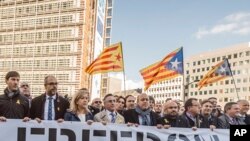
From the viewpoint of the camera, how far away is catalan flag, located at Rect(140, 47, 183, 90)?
15070mm

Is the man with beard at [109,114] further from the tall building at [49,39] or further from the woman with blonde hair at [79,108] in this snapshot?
the tall building at [49,39]

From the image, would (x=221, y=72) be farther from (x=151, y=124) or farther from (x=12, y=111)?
(x=12, y=111)

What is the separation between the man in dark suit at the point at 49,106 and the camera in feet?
23.3

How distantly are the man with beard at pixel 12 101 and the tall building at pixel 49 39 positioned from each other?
59417 mm

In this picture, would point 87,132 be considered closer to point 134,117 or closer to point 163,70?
point 134,117

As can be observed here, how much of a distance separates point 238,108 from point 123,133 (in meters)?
2.99

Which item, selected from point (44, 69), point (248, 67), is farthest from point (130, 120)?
point (248, 67)

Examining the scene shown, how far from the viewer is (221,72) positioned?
19.5 metres

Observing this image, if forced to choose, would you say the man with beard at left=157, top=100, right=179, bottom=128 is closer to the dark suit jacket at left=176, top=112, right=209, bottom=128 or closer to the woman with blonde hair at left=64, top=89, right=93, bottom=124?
the dark suit jacket at left=176, top=112, right=209, bottom=128

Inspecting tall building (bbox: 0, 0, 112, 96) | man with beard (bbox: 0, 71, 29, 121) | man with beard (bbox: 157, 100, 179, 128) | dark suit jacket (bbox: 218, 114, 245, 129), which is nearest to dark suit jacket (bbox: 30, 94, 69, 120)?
man with beard (bbox: 0, 71, 29, 121)

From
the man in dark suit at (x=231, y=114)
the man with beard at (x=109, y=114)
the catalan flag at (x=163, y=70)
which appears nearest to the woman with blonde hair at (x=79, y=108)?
the man with beard at (x=109, y=114)

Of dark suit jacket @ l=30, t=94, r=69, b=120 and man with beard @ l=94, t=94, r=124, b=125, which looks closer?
dark suit jacket @ l=30, t=94, r=69, b=120

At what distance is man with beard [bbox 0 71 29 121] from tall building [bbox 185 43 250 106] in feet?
340

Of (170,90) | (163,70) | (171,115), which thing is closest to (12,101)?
(171,115)
